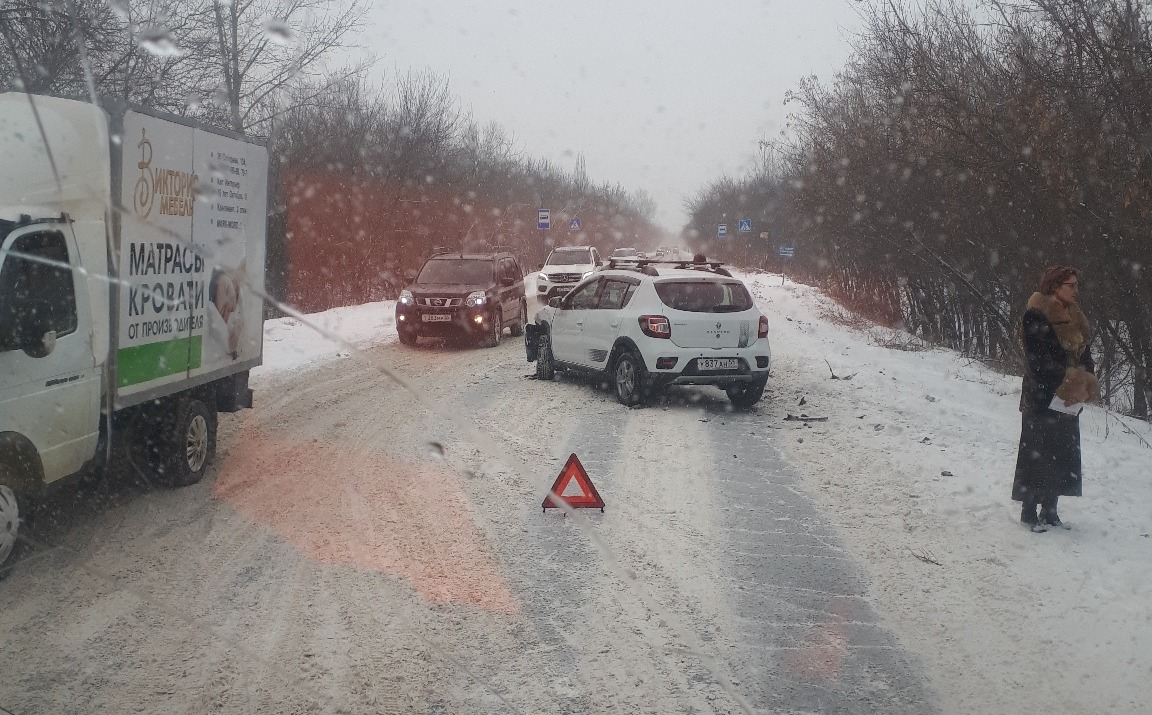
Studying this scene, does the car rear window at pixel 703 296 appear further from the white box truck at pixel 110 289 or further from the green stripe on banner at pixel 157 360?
the green stripe on banner at pixel 157 360

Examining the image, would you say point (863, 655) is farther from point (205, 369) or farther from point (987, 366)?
point (987, 366)

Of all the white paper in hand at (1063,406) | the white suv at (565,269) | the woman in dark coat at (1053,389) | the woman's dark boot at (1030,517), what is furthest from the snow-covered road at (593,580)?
the white suv at (565,269)

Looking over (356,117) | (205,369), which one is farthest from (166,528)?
(356,117)

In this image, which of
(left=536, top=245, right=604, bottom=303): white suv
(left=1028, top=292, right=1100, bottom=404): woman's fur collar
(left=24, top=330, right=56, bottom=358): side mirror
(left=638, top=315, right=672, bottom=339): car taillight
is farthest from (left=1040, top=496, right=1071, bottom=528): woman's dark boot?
(left=536, top=245, right=604, bottom=303): white suv

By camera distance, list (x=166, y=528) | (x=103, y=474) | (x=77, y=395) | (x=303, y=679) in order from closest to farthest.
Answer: (x=303, y=679), (x=77, y=395), (x=166, y=528), (x=103, y=474)

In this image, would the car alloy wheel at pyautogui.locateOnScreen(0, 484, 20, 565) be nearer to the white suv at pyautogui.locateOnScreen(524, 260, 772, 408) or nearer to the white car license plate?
the white suv at pyautogui.locateOnScreen(524, 260, 772, 408)

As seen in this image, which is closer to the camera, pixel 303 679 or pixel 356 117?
pixel 303 679

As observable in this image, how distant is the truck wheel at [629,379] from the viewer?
11039 millimetres

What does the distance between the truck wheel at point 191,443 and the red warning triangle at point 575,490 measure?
9.49ft

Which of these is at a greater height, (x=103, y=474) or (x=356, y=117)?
(x=356, y=117)

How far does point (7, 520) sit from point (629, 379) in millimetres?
7290

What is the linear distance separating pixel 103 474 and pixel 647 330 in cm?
611

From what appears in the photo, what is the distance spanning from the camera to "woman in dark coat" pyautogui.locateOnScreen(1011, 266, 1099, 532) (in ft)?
20.0

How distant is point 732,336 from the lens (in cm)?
1098
